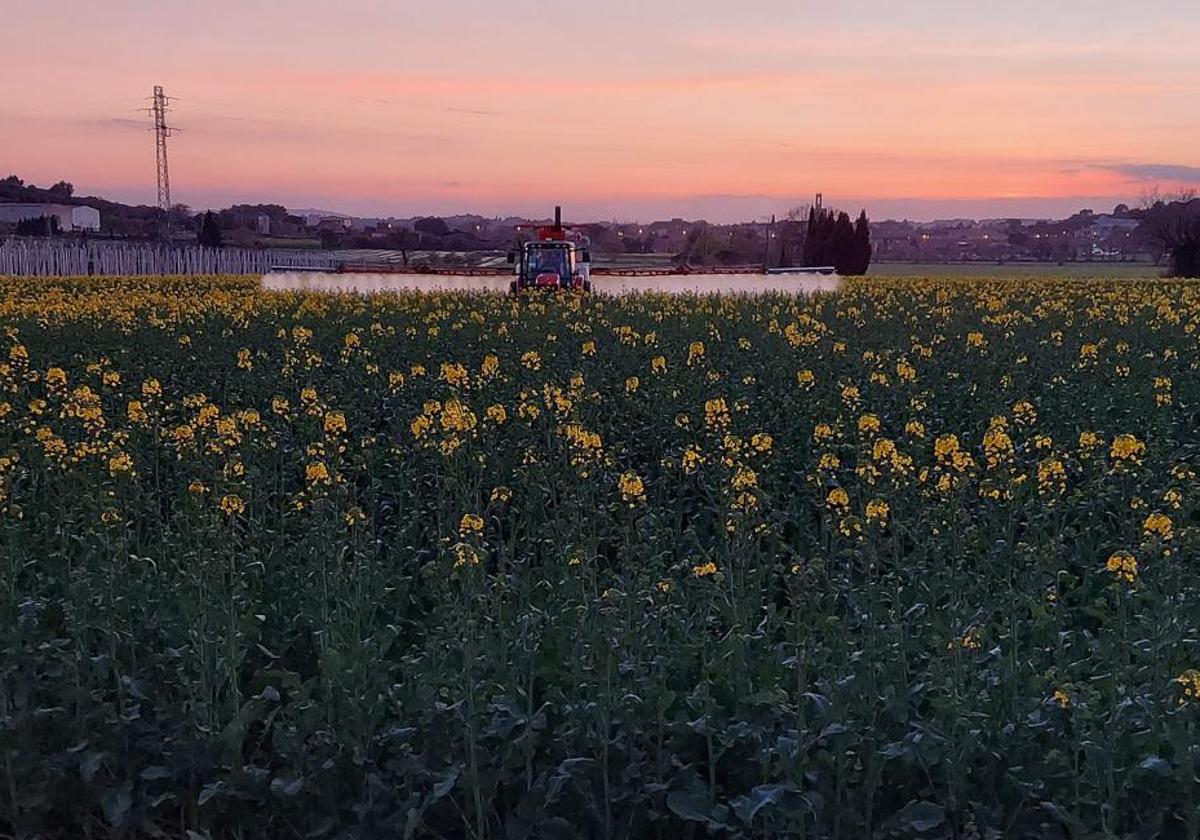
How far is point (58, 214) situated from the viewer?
460ft

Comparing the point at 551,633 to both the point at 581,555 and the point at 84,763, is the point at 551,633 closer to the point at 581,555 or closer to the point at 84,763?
the point at 581,555

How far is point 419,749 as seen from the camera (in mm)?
4738

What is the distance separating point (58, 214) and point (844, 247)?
100252 mm

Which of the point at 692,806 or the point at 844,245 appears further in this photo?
the point at 844,245

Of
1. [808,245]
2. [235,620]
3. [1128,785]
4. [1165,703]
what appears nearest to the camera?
[1128,785]

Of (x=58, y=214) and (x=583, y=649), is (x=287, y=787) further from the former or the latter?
(x=58, y=214)

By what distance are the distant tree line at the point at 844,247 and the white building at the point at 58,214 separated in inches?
3608

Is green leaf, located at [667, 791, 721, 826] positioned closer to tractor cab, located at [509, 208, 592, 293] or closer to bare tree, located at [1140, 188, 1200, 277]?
tractor cab, located at [509, 208, 592, 293]

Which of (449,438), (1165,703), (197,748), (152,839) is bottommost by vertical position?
(152,839)

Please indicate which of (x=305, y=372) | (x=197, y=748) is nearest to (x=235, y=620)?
(x=197, y=748)

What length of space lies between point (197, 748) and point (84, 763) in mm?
402

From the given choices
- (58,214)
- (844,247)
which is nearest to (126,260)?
(844,247)

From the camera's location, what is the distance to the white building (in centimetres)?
13825

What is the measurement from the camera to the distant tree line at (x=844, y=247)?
240ft
